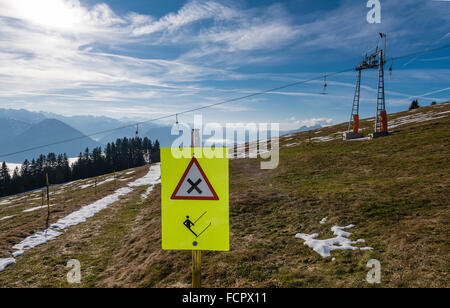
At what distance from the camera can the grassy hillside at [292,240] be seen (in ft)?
19.5

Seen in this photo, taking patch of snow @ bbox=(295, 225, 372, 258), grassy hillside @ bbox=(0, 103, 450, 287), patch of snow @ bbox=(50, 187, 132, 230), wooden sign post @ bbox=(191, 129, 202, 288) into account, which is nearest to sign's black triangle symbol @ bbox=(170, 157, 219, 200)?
wooden sign post @ bbox=(191, 129, 202, 288)

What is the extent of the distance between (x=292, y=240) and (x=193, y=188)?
6409mm

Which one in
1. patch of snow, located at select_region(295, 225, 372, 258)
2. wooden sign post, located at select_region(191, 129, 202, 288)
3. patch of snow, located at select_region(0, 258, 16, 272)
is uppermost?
wooden sign post, located at select_region(191, 129, 202, 288)

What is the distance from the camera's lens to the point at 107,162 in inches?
3676

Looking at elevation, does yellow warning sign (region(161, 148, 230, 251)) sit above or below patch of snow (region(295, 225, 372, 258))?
above

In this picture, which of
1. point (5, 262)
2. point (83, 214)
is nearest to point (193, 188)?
point (5, 262)

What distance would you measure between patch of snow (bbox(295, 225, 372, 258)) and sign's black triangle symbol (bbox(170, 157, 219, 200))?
5651 millimetres

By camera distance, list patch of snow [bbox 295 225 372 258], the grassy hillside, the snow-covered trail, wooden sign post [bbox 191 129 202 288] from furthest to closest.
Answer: the snow-covered trail, patch of snow [bbox 295 225 372 258], the grassy hillside, wooden sign post [bbox 191 129 202 288]

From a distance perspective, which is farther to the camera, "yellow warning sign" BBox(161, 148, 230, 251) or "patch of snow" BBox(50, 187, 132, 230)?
"patch of snow" BBox(50, 187, 132, 230)

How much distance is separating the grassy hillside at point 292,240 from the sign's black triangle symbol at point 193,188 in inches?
159

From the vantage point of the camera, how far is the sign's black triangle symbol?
317 centimetres

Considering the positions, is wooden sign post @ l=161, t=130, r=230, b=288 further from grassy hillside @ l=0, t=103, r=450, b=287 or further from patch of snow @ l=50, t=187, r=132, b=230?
patch of snow @ l=50, t=187, r=132, b=230

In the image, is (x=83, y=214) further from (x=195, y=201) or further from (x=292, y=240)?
(x=195, y=201)
